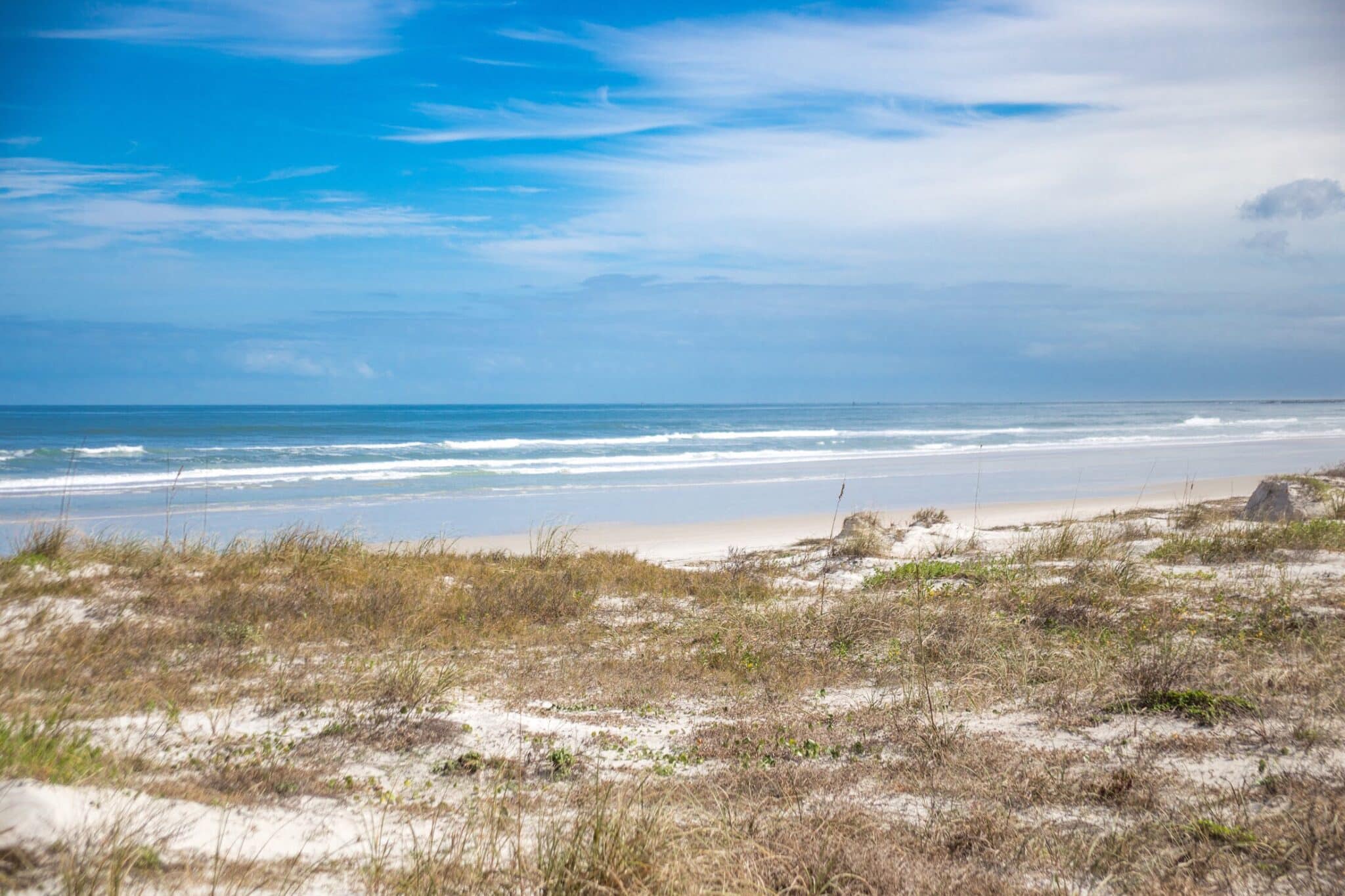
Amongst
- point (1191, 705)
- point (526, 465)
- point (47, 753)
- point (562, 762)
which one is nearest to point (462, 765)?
point (562, 762)

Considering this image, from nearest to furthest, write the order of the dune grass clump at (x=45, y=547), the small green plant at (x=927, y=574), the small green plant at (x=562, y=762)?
1. the small green plant at (x=562, y=762)
2. the dune grass clump at (x=45, y=547)
3. the small green plant at (x=927, y=574)

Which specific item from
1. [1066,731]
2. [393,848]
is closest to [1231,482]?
[1066,731]

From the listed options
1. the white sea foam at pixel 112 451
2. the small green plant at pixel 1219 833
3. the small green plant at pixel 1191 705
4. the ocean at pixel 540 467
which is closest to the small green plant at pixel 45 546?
the ocean at pixel 540 467

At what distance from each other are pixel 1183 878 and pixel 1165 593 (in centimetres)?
628

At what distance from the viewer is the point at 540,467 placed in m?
32.3

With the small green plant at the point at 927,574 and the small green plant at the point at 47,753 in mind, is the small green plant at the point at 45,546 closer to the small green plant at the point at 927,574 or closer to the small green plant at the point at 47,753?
the small green plant at the point at 47,753

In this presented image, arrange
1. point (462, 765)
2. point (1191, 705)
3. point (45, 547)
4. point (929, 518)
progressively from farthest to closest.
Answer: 1. point (929, 518)
2. point (45, 547)
3. point (1191, 705)
4. point (462, 765)

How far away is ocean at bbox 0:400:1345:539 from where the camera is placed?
65.3ft

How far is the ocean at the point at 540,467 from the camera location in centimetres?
1989

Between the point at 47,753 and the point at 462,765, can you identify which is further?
the point at 462,765

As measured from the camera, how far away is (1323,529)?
36.1ft

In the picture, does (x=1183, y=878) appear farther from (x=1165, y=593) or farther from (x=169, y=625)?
(x=169, y=625)

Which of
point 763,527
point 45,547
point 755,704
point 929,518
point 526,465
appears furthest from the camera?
point 526,465

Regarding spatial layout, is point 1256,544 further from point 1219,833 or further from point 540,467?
point 540,467
